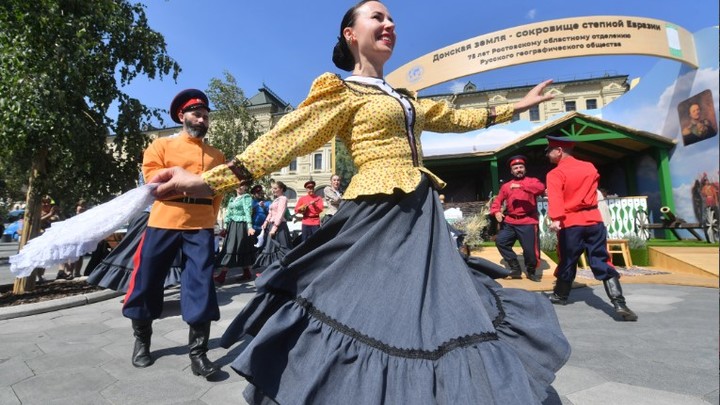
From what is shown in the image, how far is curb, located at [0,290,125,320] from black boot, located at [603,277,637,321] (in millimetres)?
6587

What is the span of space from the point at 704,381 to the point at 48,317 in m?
6.18

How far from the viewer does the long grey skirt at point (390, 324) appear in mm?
1215

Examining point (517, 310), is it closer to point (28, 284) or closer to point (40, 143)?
point (40, 143)

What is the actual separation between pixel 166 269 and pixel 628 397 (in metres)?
3.11

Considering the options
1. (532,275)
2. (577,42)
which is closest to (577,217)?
(532,275)

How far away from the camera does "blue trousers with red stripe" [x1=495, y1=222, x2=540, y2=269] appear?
638 centimetres

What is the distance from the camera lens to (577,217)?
4.15 metres

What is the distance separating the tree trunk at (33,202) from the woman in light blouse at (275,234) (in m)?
3.50

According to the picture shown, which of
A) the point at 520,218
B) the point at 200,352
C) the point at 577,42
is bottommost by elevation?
the point at 200,352

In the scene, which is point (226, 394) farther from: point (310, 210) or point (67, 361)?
point (310, 210)

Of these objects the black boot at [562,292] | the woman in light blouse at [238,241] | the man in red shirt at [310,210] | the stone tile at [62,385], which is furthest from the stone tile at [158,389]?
the man in red shirt at [310,210]

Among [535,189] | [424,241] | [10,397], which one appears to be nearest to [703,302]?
[535,189]

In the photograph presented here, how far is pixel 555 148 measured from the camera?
14.7 ft

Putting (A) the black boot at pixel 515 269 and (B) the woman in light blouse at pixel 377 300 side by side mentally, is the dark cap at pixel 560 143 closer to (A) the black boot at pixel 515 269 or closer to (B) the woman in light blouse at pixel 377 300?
(A) the black boot at pixel 515 269
